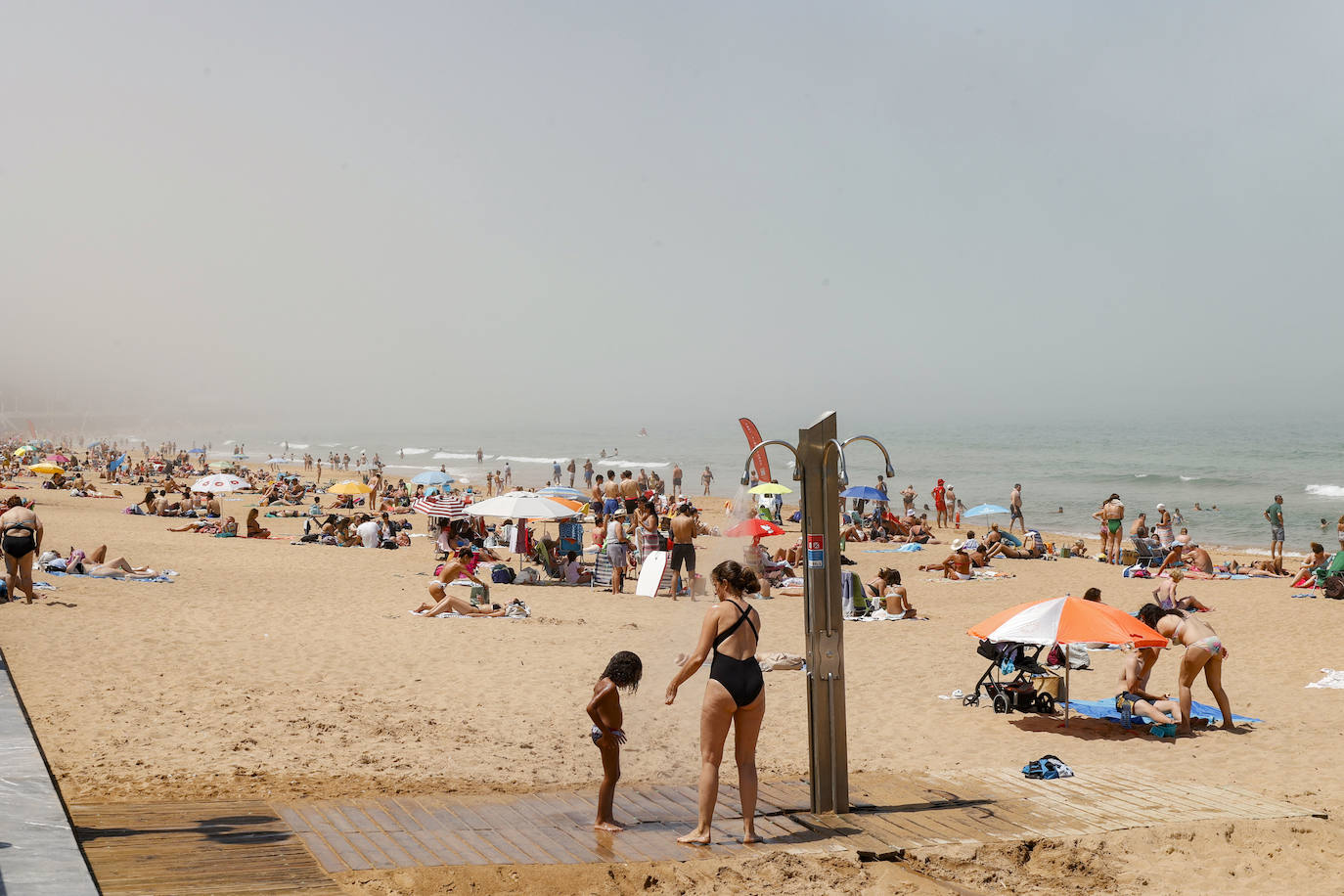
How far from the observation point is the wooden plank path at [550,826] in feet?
16.3

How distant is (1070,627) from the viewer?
329 inches

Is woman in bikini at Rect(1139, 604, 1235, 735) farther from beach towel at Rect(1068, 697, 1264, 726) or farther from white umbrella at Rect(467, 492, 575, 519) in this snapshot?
white umbrella at Rect(467, 492, 575, 519)

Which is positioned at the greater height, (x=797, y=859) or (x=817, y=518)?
(x=817, y=518)

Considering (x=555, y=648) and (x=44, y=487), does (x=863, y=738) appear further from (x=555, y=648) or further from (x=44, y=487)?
(x=44, y=487)

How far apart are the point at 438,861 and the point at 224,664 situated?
6262 mm

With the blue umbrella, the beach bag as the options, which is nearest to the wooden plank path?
the beach bag

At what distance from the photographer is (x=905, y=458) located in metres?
89.8

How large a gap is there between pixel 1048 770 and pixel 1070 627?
5.55 ft

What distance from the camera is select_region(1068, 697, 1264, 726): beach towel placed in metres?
9.25

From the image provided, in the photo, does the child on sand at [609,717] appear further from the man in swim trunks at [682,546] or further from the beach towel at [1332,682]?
the man in swim trunks at [682,546]

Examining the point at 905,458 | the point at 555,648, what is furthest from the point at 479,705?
the point at 905,458

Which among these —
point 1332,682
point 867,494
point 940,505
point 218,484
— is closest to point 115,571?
point 218,484

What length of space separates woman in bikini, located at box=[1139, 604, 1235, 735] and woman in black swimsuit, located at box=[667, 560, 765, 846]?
194 inches

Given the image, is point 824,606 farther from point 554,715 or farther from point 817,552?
point 554,715
